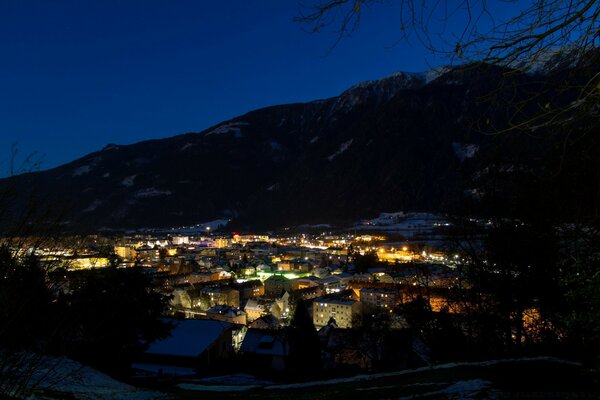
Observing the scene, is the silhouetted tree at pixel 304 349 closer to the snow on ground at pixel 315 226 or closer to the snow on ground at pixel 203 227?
the snow on ground at pixel 315 226

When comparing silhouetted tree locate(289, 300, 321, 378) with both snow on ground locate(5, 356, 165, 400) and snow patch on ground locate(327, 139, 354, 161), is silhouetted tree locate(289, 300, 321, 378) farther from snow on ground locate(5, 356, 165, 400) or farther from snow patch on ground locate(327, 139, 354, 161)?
snow patch on ground locate(327, 139, 354, 161)

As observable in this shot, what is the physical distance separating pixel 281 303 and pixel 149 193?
469 feet

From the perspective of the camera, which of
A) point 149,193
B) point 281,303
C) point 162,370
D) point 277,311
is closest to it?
point 162,370

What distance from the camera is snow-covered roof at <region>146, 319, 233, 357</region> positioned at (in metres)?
18.0

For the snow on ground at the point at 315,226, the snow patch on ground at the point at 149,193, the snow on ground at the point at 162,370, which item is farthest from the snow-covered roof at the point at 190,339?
the snow patch on ground at the point at 149,193

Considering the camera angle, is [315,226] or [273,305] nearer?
[273,305]

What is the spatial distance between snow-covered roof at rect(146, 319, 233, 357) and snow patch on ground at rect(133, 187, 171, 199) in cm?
15723

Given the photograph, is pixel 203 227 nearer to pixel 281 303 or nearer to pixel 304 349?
pixel 281 303

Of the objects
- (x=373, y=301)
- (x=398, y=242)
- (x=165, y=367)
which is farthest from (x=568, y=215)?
(x=398, y=242)

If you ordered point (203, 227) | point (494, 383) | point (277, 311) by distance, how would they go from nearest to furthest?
point (494, 383) → point (277, 311) → point (203, 227)

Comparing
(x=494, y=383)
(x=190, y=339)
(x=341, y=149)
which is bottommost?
(x=494, y=383)

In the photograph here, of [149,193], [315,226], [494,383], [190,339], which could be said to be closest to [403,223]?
[315,226]

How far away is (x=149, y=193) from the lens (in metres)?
171

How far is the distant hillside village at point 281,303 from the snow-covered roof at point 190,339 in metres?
0.05
